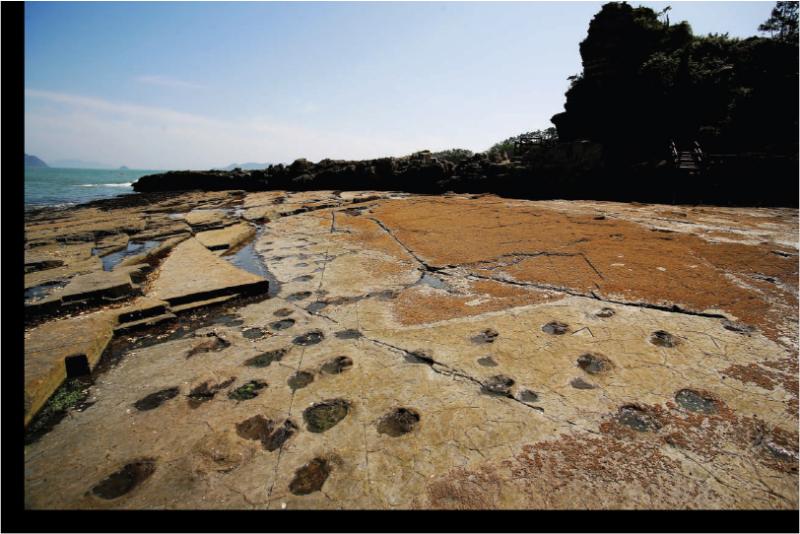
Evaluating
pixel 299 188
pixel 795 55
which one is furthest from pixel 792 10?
pixel 299 188

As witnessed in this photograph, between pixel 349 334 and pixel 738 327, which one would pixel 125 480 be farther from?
pixel 738 327

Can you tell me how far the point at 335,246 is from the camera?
17.9ft

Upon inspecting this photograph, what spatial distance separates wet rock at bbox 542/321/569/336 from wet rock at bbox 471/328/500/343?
15.1 inches

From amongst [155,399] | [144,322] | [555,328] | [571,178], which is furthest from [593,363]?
[571,178]

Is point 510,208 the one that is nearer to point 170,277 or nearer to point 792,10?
point 170,277

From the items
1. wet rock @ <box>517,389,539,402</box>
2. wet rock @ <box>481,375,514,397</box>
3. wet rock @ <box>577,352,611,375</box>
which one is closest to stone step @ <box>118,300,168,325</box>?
wet rock @ <box>481,375,514,397</box>

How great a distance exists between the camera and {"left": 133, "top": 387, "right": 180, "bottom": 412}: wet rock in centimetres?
198

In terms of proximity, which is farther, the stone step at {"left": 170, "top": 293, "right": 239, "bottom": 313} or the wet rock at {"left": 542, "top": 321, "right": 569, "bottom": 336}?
the stone step at {"left": 170, "top": 293, "right": 239, "bottom": 313}

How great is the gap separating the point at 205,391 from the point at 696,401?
275 centimetres

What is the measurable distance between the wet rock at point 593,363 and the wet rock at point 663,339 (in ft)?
1.55

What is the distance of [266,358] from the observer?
2.45 meters

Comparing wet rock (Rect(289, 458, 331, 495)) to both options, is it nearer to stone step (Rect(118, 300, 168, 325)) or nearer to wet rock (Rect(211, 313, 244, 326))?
wet rock (Rect(211, 313, 244, 326))

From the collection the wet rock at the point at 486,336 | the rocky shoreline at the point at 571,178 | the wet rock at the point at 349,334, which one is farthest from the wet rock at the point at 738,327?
the rocky shoreline at the point at 571,178

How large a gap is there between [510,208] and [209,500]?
7794 mm
